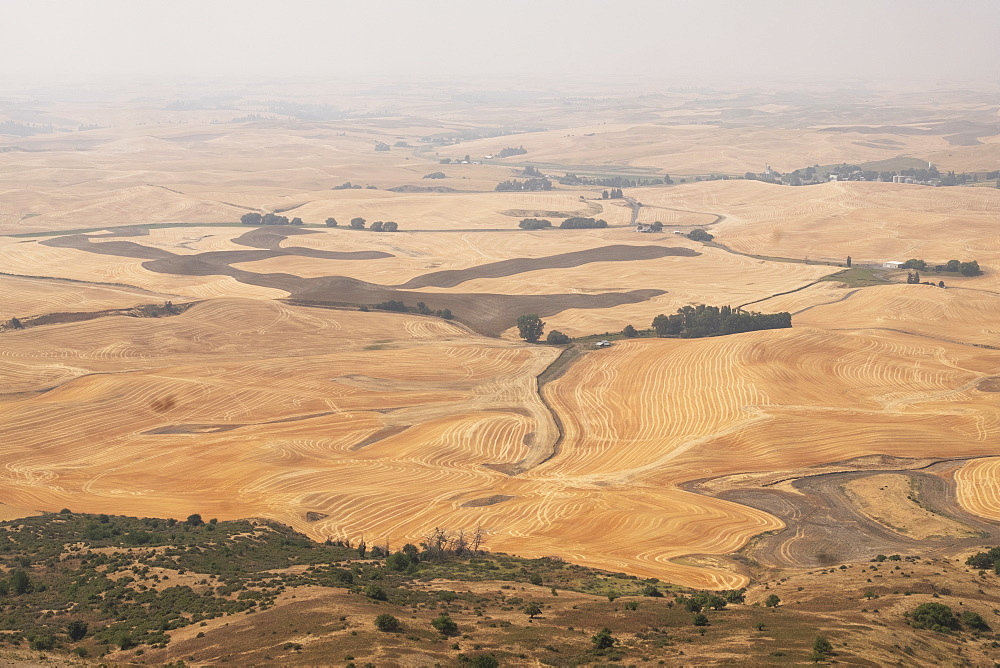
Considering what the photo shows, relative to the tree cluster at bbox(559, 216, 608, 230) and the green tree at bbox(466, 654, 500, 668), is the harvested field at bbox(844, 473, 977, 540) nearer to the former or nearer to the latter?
the green tree at bbox(466, 654, 500, 668)

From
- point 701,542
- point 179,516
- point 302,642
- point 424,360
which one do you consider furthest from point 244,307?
point 302,642

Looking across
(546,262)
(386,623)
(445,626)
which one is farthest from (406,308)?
(386,623)

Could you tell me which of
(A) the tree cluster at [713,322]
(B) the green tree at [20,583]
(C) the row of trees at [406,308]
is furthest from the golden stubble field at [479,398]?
(B) the green tree at [20,583]

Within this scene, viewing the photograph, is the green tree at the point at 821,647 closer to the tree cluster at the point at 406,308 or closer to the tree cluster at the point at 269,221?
the tree cluster at the point at 406,308

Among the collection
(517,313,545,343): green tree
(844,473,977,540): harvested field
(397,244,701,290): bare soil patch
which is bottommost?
(844,473,977,540): harvested field

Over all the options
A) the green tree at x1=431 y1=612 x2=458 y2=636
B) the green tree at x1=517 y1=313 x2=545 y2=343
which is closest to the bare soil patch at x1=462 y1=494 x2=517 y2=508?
the green tree at x1=431 y1=612 x2=458 y2=636

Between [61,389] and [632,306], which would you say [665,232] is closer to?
[632,306]
